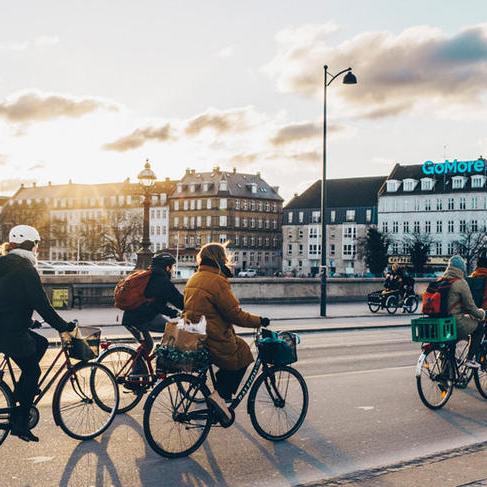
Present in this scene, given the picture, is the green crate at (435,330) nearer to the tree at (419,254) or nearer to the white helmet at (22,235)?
the white helmet at (22,235)

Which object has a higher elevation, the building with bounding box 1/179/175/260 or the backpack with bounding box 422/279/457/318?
the building with bounding box 1/179/175/260

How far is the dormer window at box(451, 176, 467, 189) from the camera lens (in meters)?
105

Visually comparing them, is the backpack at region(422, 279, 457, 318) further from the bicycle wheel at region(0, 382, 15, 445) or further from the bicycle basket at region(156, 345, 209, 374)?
the bicycle wheel at region(0, 382, 15, 445)

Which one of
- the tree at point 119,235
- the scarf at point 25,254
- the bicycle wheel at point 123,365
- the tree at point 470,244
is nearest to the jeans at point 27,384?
the scarf at point 25,254

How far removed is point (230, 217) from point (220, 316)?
126247 mm

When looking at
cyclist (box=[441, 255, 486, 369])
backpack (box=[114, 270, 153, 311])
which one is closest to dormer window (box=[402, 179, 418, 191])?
cyclist (box=[441, 255, 486, 369])

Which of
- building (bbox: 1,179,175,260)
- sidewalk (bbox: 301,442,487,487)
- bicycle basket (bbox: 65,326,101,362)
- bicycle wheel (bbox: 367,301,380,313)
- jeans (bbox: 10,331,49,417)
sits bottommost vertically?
bicycle wheel (bbox: 367,301,380,313)

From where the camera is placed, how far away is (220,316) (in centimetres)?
698

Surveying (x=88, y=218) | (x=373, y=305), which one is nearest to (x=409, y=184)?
(x=88, y=218)

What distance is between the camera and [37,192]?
16388 centimetres

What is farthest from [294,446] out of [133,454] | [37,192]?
[37,192]

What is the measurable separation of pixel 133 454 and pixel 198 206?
12809 cm

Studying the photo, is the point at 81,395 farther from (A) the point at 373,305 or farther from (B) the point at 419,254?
(B) the point at 419,254

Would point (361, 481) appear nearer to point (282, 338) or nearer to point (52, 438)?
point (282, 338)
